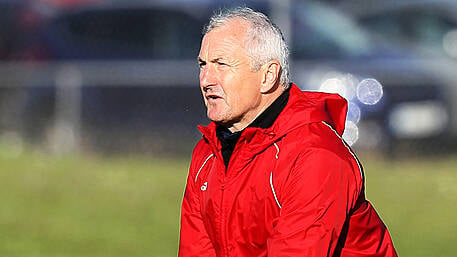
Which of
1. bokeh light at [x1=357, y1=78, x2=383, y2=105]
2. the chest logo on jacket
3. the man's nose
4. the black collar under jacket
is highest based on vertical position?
the man's nose

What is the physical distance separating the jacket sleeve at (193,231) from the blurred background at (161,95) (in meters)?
4.67

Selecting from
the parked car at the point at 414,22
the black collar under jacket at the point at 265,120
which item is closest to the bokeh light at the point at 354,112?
the parked car at the point at 414,22

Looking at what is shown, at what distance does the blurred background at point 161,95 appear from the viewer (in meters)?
10.2

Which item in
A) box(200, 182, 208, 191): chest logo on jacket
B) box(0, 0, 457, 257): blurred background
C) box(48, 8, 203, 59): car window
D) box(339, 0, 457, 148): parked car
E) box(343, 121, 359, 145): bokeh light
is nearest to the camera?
box(200, 182, 208, 191): chest logo on jacket

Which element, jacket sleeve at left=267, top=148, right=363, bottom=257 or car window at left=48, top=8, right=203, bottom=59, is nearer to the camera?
jacket sleeve at left=267, top=148, right=363, bottom=257

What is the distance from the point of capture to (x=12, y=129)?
1286 cm

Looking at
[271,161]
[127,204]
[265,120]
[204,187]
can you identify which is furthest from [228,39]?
[127,204]

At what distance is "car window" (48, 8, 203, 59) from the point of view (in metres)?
12.5

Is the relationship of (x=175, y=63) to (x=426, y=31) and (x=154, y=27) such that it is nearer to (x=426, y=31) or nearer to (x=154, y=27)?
(x=154, y=27)

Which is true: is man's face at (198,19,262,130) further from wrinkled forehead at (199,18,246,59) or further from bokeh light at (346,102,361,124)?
bokeh light at (346,102,361,124)

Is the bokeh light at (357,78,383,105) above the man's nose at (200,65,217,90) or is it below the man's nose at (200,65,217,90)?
below

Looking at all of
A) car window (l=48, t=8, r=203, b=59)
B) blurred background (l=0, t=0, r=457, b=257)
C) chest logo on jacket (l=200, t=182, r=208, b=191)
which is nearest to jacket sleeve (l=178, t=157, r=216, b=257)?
chest logo on jacket (l=200, t=182, r=208, b=191)

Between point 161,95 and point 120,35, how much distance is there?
0.93 m

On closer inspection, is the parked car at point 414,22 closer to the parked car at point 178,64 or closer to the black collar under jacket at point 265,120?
the parked car at point 178,64
